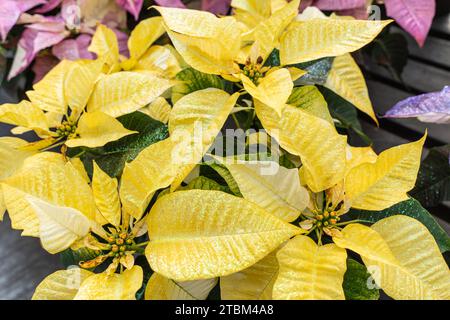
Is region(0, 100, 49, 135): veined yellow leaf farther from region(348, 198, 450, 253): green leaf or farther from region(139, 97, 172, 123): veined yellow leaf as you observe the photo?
region(348, 198, 450, 253): green leaf

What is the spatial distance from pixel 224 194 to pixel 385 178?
110 mm

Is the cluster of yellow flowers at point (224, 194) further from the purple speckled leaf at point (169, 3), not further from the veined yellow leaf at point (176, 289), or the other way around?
the purple speckled leaf at point (169, 3)

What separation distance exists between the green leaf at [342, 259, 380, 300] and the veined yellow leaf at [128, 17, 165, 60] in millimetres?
301

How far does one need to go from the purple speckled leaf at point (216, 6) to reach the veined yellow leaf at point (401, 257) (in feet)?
1.41

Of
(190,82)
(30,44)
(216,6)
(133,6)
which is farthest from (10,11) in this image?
(190,82)

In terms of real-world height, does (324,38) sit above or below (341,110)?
above

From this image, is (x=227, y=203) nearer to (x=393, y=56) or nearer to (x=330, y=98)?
(x=330, y=98)

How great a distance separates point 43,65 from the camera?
0.66 metres

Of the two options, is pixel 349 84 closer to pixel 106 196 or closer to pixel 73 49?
pixel 106 196

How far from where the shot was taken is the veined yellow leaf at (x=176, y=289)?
0.30 metres

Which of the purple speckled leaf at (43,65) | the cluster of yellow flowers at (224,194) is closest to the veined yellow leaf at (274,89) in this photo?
the cluster of yellow flowers at (224,194)

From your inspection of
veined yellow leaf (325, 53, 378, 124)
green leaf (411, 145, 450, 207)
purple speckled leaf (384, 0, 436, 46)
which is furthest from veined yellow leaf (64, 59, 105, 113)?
purple speckled leaf (384, 0, 436, 46)
